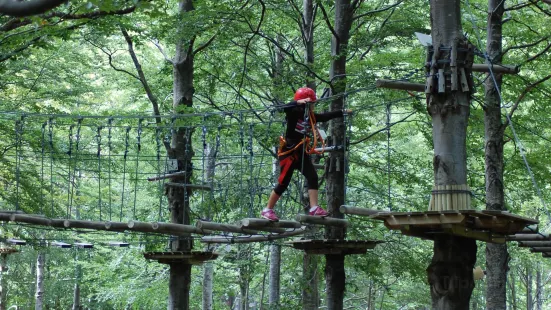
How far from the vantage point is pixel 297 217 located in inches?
232

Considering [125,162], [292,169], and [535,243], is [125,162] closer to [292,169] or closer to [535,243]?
[292,169]

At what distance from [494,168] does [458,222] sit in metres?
3.45

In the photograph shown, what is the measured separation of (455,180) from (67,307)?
2166 centimetres

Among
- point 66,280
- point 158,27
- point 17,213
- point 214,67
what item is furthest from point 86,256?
point 17,213

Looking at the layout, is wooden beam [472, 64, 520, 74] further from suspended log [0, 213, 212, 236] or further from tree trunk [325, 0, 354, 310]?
suspended log [0, 213, 212, 236]

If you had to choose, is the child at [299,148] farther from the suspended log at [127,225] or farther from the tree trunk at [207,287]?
the tree trunk at [207,287]

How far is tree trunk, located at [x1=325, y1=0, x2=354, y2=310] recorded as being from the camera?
27.5 ft

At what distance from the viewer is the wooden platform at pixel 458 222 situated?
4.52 meters

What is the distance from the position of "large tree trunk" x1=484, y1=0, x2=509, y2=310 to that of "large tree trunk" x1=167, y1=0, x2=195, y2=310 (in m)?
3.57

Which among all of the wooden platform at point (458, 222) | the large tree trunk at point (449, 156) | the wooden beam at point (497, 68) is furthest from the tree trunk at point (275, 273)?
the wooden platform at point (458, 222)

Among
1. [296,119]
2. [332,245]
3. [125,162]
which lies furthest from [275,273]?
[296,119]

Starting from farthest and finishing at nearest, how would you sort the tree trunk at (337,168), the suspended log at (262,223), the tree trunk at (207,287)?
1. the tree trunk at (207,287)
2. the tree trunk at (337,168)
3. the suspended log at (262,223)

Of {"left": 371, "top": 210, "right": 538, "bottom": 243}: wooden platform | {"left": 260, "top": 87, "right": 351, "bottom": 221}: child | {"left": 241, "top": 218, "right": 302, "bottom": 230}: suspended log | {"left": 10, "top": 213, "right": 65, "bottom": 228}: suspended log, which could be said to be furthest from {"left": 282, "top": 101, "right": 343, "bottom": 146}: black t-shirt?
{"left": 10, "top": 213, "right": 65, "bottom": 228}: suspended log

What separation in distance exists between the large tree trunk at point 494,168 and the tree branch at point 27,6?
592 centimetres
